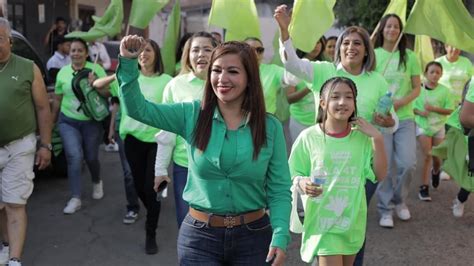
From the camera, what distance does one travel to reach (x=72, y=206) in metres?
6.42

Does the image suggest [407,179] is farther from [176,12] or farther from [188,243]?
[188,243]

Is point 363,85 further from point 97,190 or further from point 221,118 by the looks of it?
point 97,190

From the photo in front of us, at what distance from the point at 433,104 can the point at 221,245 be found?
5.52m

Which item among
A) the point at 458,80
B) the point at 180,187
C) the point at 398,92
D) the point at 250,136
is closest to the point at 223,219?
the point at 250,136

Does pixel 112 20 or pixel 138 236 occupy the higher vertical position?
pixel 112 20

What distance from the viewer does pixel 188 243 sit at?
2898mm

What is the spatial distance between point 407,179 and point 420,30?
1858 mm

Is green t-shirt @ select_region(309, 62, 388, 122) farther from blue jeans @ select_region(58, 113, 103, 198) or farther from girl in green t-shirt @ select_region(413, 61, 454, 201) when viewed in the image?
girl in green t-shirt @ select_region(413, 61, 454, 201)

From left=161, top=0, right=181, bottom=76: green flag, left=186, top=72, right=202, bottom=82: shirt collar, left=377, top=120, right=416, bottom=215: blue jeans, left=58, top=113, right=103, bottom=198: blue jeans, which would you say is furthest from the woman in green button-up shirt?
left=161, top=0, right=181, bottom=76: green flag

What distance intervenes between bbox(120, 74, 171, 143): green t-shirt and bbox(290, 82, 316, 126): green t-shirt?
4.80 ft

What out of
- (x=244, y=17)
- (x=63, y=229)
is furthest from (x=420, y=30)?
(x=63, y=229)

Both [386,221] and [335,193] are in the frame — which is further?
[386,221]

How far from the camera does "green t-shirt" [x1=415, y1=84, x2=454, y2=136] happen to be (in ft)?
24.7

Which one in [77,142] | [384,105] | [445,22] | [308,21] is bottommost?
[77,142]
